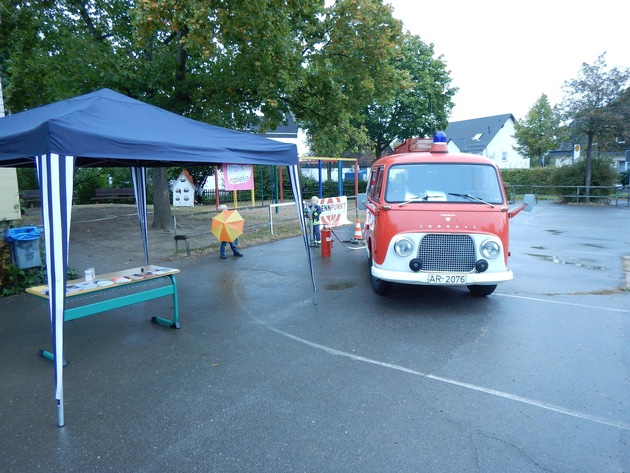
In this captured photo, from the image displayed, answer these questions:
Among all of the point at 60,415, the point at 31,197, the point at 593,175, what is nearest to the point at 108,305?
the point at 60,415

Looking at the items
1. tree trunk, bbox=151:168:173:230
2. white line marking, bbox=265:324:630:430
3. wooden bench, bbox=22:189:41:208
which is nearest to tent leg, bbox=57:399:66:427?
white line marking, bbox=265:324:630:430

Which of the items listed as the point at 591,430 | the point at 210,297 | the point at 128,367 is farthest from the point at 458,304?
the point at 128,367

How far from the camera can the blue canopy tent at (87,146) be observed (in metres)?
3.38

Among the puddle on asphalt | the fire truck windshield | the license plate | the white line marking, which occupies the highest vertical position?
the fire truck windshield

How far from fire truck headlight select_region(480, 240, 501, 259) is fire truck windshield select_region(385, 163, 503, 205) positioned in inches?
28.1

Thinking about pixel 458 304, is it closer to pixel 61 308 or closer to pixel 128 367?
pixel 128 367

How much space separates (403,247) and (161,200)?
33.8 feet

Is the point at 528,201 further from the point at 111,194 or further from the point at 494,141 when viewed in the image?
the point at 494,141

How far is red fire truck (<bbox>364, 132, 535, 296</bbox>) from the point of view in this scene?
573 centimetres

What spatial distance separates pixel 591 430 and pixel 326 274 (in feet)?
18.0

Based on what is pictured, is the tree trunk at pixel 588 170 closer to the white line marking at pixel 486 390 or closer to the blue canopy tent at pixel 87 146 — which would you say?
the blue canopy tent at pixel 87 146

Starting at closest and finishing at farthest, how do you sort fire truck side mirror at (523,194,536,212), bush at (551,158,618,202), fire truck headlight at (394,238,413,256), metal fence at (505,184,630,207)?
fire truck headlight at (394,238,413,256) → fire truck side mirror at (523,194,536,212) → metal fence at (505,184,630,207) → bush at (551,158,618,202)

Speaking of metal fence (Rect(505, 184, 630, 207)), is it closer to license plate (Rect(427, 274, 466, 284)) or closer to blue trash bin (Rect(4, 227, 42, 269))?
license plate (Rect(427, 274, 466, 284))

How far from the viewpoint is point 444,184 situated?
6465mm
